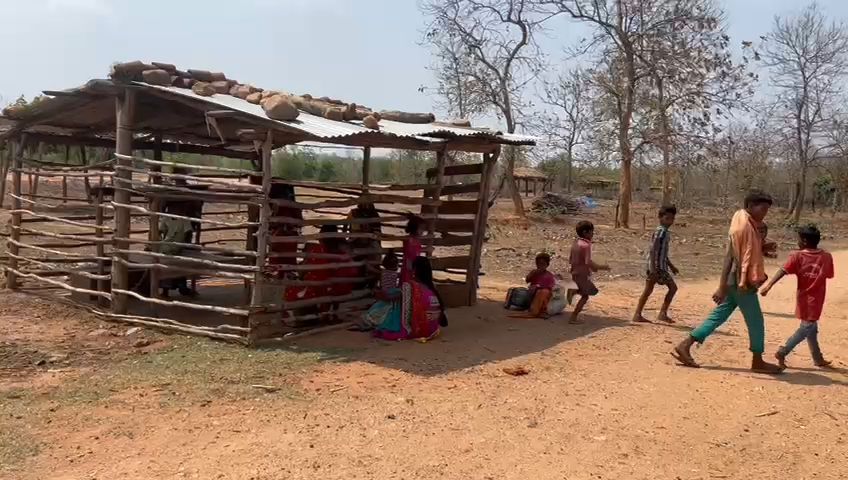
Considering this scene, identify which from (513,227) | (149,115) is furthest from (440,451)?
(513,227)

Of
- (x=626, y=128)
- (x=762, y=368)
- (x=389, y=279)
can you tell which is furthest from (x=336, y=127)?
(x=626, y=128)

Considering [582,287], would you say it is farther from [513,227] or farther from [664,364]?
[513,227]

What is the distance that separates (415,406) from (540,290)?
374cm

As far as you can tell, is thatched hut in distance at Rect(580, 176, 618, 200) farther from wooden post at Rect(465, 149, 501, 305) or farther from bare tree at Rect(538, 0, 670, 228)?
wooden post at Rect(465, 149, 501, 305)

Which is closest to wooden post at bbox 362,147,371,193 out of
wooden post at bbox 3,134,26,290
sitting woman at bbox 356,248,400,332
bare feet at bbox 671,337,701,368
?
sitting woman at bbox 356,248,400,332

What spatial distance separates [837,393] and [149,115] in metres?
6.94

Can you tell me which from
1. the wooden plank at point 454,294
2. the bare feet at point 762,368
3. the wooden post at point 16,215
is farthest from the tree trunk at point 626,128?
the wooden post at point 16,215

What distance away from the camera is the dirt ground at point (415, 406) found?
4188mm

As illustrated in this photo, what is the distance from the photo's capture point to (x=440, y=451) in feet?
14.3

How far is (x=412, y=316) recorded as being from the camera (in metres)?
7.13

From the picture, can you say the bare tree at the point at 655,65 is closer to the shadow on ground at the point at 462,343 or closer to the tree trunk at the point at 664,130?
the tree trunk at the point at 664,130

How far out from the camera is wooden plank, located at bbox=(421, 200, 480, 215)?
9055mm

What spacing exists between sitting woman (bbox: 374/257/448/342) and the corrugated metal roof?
1496 mm

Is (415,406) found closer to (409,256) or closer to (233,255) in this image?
(409,256)
